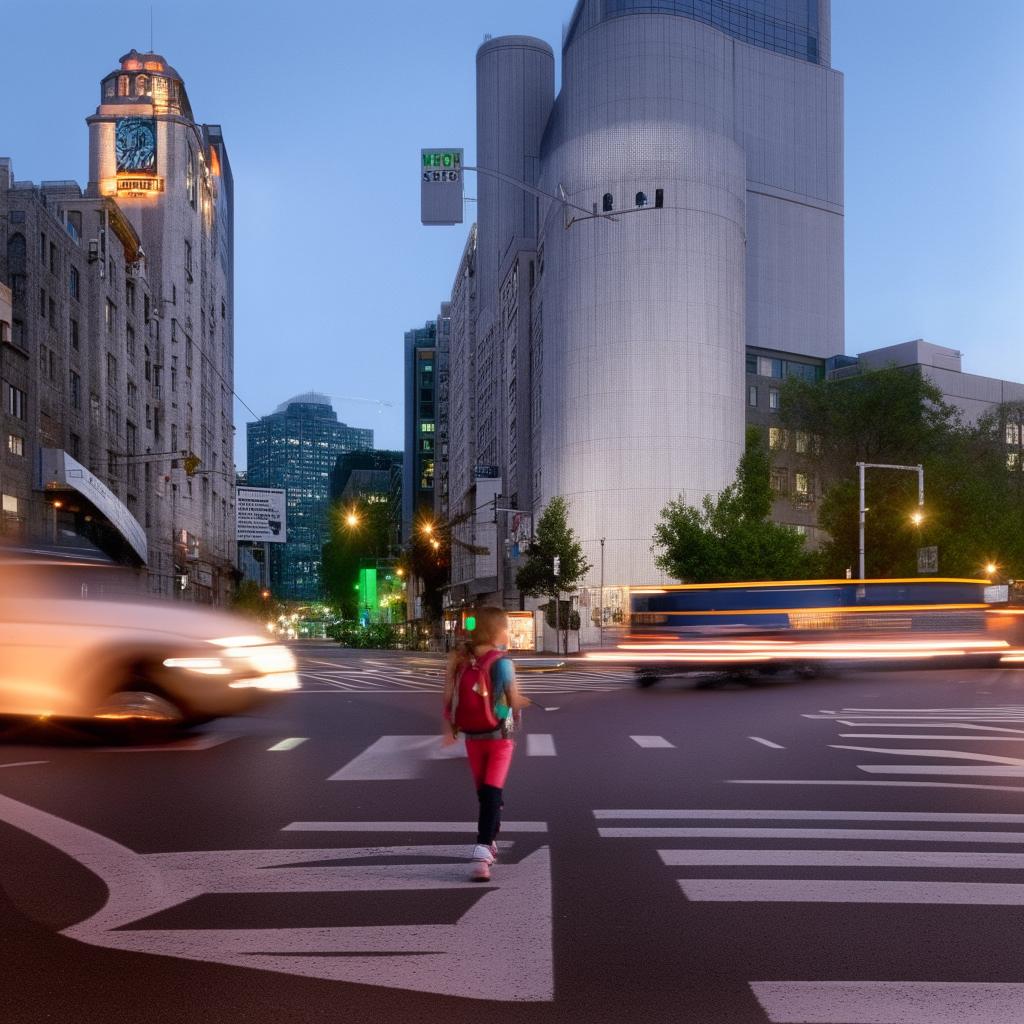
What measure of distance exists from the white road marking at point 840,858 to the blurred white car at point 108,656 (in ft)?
25.2

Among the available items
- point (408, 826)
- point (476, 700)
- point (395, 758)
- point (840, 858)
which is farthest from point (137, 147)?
point (840, 858)

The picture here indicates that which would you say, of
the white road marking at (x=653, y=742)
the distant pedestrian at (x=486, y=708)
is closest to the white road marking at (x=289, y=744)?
the white road marking at (x=653, y=742)

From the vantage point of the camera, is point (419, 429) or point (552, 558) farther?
point (419, 429)

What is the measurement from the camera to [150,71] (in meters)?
101

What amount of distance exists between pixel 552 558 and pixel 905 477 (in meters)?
24.4

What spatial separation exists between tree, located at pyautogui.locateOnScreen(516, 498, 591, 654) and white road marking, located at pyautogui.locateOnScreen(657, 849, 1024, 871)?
6129 centimetres

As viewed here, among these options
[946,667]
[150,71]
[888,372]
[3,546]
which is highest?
[150,71]

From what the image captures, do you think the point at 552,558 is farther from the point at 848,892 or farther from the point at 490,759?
the point at 848,892

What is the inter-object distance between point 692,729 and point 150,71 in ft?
317

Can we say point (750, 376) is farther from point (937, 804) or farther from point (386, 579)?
point (937, 804)

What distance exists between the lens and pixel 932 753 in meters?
14.4

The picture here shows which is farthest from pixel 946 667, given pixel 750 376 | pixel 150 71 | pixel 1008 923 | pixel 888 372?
pixel 150 71

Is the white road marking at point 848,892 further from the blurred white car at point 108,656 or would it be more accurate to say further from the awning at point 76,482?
the awning at point 76,482

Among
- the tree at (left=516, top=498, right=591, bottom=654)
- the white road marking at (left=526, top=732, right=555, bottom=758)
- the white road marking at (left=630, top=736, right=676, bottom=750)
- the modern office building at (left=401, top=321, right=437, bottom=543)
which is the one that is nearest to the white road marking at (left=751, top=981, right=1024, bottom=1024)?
the white road marking at (left=526, top=732, right=555, bottom=758)
